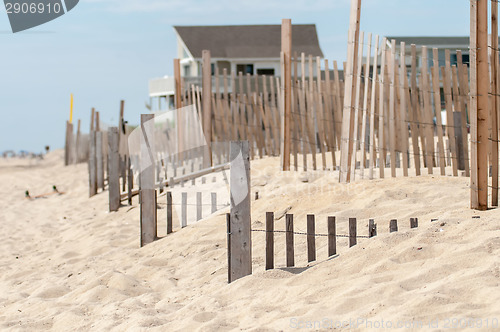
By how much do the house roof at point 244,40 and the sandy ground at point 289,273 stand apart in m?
23.5

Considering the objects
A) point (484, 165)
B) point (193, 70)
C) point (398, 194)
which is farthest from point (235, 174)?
point (193, 70)

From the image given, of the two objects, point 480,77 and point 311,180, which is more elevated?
point 480,77

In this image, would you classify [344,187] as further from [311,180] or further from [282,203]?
[311,180]

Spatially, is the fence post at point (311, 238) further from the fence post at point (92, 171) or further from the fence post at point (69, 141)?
the fence post at point (69, 141)

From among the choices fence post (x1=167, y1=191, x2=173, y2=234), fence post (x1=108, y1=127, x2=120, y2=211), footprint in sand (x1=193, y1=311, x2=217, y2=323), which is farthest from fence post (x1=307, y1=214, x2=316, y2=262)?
fence post (x1=108, y1=127, x2=120, y2=211)

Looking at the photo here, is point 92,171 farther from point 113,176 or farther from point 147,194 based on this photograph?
point 147,194

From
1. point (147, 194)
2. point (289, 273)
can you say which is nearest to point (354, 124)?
point (147, 194)

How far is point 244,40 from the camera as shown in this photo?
31.9 m

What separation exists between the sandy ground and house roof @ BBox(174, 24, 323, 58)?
23.5 m

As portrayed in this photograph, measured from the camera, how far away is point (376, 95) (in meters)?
7.70

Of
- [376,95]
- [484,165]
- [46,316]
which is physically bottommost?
[46,316]

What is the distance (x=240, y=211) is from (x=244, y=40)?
28052mm

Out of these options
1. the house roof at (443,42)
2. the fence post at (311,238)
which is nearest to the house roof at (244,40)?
the house roof at (443,42)

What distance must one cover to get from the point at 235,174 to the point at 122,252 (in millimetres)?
2408
